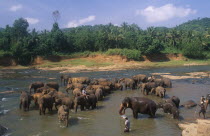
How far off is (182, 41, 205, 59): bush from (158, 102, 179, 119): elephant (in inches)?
1998

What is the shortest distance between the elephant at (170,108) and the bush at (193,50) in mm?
50748

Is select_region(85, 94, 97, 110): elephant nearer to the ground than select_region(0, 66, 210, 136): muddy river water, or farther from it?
farther from it

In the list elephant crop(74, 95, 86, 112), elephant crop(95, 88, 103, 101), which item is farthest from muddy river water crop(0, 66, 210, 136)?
elephant crop(95, 88, 103, 101)

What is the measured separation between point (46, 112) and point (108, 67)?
37.9 metres

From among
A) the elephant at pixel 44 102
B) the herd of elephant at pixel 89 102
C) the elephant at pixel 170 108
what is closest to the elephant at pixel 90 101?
the herd of elephant at pixel 89 102

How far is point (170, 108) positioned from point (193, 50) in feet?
170

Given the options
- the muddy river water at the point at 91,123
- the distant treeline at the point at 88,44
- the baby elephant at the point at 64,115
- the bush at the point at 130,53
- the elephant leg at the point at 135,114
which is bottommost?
the muddy river water at the point at 91,123

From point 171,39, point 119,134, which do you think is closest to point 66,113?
point 119,134

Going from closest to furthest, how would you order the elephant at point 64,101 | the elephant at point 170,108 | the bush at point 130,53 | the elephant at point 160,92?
the elephant at point 170,108
the elephant at point 64,101
the elephant at point 160,92
the bush at point 130,53

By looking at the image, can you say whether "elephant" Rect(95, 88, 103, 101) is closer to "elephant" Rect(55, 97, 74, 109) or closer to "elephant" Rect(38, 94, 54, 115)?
"elephant" Rect(55, 97, 74, 109)

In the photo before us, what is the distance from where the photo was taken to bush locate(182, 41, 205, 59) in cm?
6384

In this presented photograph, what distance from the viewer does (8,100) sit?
21.3 metres

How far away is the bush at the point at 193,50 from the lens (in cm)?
6384

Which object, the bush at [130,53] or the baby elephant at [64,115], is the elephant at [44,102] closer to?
the baby elephant at [64,115]
